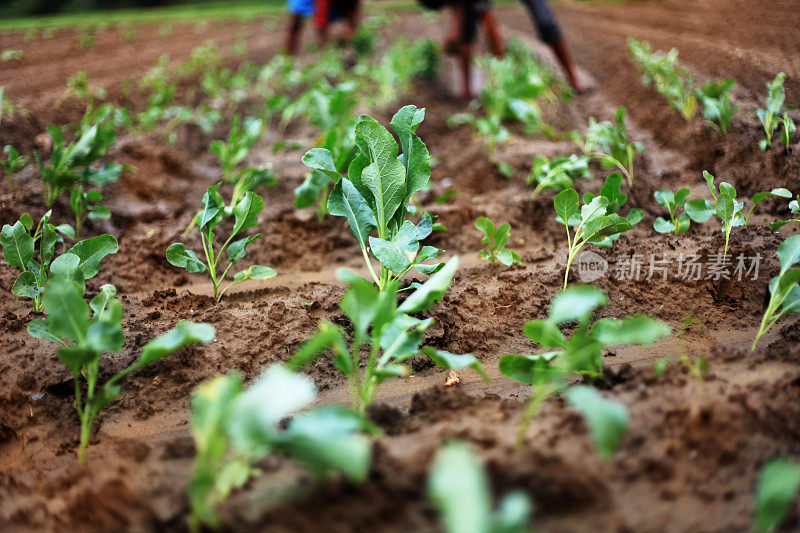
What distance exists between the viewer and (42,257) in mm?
1626

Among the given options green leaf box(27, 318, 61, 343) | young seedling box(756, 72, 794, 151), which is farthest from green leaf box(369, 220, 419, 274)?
young seedling box(756, 72, 794, 151)

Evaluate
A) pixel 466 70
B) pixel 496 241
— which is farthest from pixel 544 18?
pixel 496 241

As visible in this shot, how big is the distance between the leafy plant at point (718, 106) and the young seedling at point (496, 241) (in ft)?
4.55

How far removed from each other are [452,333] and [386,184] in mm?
503

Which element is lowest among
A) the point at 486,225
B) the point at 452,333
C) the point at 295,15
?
the point at 452,333

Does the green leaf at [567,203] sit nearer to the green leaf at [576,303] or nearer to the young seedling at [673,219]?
the young seedling at [673,219]

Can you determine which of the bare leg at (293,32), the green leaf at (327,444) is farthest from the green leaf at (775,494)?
the bare leg at (293,32)

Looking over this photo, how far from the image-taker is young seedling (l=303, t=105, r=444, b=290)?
1.54 m

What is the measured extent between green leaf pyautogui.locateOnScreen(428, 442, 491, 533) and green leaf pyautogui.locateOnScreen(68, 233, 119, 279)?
1217mm

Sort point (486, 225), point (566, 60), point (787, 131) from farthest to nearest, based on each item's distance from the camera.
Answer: point (566, 60) < point (787, 131) < point (486, 225)

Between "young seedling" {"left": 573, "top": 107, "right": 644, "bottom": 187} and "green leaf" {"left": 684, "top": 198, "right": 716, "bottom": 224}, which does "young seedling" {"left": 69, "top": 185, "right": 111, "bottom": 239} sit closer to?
"young seedling" {"left": 573, "top": 107, "right": 644, "bottom": 187}

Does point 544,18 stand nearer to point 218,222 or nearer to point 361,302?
point 218,222

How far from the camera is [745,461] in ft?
3.12

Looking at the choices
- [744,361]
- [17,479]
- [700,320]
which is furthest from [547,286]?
[17,479]
